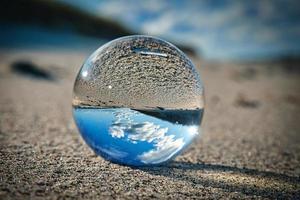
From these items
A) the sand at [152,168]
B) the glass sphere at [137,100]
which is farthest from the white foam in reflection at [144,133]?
the sand at [152,168]

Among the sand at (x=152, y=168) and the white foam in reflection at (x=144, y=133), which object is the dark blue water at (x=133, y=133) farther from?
the sand at (x=152, y=168)

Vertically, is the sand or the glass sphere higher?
the glass sphere

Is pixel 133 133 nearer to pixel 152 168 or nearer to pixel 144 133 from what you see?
pixel 144 133

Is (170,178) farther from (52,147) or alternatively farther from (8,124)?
(8,124)

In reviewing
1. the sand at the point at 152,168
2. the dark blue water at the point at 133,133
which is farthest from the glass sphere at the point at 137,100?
the sand at the point at 152,168

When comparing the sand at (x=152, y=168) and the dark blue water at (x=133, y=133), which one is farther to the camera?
the dark blue water at (x=133, y=133)

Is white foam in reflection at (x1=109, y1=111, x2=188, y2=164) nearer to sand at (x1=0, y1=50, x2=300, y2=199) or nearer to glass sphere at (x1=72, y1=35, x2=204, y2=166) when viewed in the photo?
glass sphere at (x1=72, y1=35, x2=204, y2=166)

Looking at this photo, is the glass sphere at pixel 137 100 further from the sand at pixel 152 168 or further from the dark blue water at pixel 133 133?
the sand at pixel 152 168

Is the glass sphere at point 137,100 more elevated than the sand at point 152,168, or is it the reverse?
the glass sphere at point 137,100

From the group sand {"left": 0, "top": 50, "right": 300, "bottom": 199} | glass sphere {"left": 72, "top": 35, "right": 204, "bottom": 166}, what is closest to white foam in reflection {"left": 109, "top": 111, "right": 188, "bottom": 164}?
glass sphere {"left": 72, "top": 35, "right": 204, "bottom": 166}
